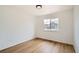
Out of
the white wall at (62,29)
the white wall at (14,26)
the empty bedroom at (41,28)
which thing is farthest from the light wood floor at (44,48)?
the white wall at (14,26)

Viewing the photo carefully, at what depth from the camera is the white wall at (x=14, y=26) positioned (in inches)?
128

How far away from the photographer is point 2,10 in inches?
126

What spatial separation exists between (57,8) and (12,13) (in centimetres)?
178

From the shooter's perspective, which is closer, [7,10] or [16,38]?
[7,10]

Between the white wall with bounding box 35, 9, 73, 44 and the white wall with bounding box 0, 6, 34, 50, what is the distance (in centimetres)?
54

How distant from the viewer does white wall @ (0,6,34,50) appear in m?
3.24

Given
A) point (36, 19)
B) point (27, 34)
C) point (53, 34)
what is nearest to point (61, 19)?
point (53, 34)

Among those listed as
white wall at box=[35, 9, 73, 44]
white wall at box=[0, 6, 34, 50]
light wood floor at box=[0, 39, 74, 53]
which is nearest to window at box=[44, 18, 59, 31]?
white wall at box=[35, 9, 73, 44]

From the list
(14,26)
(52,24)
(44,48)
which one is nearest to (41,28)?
(52,24)

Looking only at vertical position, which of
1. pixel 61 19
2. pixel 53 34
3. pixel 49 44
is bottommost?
pixel 49 44

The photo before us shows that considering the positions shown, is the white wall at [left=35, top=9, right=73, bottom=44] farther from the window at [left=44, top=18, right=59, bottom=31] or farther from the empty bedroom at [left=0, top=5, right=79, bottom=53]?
the window at [left=44, top=18, right=59, bottom=31]

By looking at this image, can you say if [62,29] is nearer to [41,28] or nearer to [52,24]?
[52,24]
